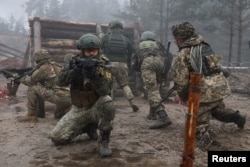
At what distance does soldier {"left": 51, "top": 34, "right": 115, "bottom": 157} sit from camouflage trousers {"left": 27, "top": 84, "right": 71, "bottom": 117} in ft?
5.21

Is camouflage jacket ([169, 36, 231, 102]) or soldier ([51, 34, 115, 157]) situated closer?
soldier ([51, 34, 115, 157])

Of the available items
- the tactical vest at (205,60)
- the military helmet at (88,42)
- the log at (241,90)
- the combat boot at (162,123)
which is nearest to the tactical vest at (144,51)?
the combat boot at (162,123)

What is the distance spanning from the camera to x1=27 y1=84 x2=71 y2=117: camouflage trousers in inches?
265

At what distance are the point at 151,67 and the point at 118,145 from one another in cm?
254

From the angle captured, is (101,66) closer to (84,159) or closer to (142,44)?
(84,159)

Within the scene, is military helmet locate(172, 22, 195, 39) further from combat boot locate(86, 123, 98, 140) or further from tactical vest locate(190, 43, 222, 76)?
combat boot locate(86, 123, 98, 140)

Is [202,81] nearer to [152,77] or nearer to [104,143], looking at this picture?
[104,143]

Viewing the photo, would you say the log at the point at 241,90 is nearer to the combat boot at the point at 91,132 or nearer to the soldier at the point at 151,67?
the soldier at the point at 151,67

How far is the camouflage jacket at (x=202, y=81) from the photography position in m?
5.21

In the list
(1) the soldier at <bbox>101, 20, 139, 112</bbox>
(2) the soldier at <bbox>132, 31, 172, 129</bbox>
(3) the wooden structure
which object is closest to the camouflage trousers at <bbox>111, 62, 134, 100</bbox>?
(1) the soldier at <bbox>101, 20, 139, 112</bbox>

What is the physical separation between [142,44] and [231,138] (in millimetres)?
3107

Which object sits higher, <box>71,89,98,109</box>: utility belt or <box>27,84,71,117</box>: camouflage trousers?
<box>71,89,98,109</box>: utility belt

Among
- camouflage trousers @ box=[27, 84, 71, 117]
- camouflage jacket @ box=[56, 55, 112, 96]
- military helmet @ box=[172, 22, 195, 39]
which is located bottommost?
camouflage trousers @ box=[27, 84, 71, 117]

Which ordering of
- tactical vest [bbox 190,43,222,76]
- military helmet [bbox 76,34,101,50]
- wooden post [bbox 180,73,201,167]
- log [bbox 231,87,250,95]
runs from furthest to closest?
1. log [bbox 231,87,250,95]
2. tactical vest [bbox 190,43,222,76]
3. military helmet [bbox 76,34,101,50]
4. wooden post [bbox 180,73,201,167]
